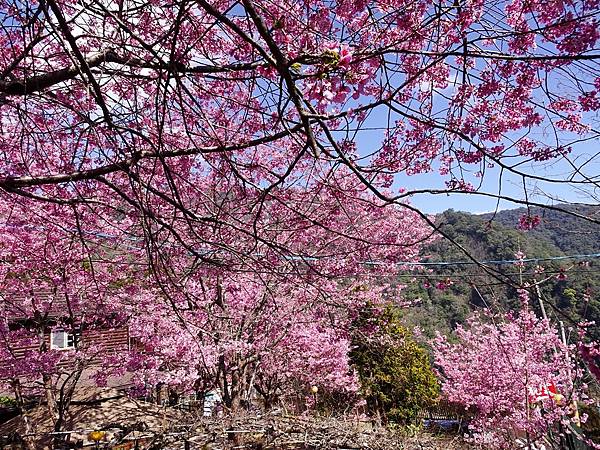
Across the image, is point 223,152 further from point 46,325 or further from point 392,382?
point 392,382

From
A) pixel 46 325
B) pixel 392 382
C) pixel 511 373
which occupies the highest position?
pixel 46 325

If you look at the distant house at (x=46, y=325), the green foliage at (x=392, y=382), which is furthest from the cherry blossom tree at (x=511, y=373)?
the distant house at (x=46, y=325)

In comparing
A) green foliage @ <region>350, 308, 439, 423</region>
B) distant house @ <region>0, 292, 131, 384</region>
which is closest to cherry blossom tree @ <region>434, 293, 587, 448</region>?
green foliage @ <region>350, 308, 439, 423</region>

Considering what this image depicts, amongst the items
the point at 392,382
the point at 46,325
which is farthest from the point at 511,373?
the point at 46,325

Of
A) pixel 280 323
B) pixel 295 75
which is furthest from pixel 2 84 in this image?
pixel 280 323

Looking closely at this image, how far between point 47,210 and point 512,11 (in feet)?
15.4

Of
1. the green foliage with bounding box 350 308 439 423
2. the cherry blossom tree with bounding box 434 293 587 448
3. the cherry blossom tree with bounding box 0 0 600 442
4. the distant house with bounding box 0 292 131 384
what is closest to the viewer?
the cherry blossom tree with bounding box 0 0 600 442

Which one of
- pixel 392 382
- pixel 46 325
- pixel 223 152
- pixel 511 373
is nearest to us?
pixel 223 152

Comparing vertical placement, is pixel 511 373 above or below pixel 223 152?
below

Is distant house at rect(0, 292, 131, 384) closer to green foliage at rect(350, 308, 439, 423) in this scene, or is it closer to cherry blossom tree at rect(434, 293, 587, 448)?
cherry blossom tree at rect(434, 293, 587, 448)

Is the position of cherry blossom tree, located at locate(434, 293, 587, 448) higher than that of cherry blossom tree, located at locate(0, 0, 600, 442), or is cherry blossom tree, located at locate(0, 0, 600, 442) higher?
cherry blossom tree, located at locate(0, 0, 600, 442)

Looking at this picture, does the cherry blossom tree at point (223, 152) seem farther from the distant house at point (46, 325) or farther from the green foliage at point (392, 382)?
the green foliage at point (392, 382)

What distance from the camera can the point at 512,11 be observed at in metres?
2.85

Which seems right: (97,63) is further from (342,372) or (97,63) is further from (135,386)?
(342,372)
